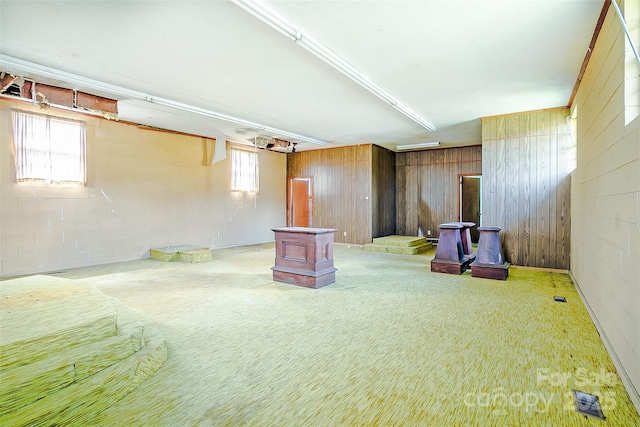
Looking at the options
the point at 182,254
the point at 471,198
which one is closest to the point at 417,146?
the point at 471,198

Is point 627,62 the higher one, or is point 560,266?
point 627,62

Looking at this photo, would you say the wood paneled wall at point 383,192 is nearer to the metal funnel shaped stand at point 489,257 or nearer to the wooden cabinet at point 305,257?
the metal funnel shaped stand at point 489,257

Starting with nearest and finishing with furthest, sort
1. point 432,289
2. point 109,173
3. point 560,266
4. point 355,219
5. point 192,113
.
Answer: point 432,289, point 560,266, point 192,113, point 109,173, point 355,219

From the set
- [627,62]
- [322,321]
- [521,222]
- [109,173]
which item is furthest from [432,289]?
[109,173]

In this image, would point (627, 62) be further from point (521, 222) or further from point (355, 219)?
point (355, 219)

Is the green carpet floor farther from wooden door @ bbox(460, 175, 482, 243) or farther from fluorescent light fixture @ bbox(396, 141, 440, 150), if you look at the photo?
wooden door @ bbox(460, 175, 482, 243)

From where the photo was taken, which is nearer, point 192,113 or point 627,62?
point 627,62

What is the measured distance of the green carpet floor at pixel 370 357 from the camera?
1.83 meters

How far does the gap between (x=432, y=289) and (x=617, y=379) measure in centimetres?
239

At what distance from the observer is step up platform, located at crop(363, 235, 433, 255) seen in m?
8.05

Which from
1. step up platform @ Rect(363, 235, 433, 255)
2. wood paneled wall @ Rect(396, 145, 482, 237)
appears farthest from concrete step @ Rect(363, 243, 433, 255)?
wood paneled wall @ Rect(396, 145, 482, 237)

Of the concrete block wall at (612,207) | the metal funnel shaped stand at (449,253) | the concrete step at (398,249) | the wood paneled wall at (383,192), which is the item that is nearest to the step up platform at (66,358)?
the concrete block wall at (612,207)

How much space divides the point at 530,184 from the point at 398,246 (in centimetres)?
333

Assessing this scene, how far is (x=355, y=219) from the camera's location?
9461 mm
